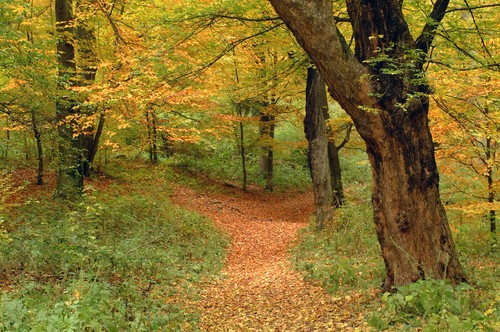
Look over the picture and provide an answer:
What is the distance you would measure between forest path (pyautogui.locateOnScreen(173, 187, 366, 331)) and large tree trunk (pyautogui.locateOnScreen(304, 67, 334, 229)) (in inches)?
48.1

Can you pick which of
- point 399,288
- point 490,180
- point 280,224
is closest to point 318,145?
point 490,180

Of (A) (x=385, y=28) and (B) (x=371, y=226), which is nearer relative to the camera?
(A) (x=385, y=28)

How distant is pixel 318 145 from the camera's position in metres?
10.6

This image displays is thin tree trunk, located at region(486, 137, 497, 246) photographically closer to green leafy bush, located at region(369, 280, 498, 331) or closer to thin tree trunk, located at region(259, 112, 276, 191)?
green leafy bush, located at region(369, 280, 498, 331)

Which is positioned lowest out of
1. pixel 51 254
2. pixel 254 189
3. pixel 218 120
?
pixel 254 189

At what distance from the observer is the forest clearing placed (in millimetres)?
4641

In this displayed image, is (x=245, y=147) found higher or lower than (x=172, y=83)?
lower

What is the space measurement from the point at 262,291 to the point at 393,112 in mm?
3973

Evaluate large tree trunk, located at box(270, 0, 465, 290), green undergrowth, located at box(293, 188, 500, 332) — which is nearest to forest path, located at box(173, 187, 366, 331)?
green undergrowth, located at box(293, 188, 500, 332)

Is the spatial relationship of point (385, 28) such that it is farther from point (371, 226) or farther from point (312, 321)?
point (371, 226)

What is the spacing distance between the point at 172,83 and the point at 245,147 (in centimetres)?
1164

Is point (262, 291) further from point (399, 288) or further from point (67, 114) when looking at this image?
point (67, 114)

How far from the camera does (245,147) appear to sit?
1833 centimetres

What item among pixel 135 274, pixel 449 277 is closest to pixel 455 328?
pixel 449 277
